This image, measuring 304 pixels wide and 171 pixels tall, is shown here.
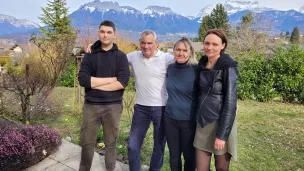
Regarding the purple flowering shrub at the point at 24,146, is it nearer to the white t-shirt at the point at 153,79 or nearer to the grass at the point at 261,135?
the grass at the point at 261,135

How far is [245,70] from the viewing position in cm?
916

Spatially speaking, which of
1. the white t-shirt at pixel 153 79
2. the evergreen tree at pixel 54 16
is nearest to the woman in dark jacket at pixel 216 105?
the white t-shirt at pixel 153 79

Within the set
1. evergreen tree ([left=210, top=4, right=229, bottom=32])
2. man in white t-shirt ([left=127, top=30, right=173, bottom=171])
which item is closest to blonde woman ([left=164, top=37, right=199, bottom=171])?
man in white t-shirt ([left=127, top=30, right=173, bottom=171])

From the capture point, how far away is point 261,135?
5.07 metres

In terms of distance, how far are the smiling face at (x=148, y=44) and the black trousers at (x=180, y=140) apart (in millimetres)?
702

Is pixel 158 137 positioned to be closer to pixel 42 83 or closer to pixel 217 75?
pixel 217 75

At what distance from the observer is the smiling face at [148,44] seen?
2656 millimetres

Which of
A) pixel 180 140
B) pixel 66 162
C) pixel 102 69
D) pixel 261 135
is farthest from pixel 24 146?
pixel 261 135

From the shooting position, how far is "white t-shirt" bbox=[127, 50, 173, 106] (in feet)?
8.87

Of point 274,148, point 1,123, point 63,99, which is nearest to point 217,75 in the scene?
point 274,148

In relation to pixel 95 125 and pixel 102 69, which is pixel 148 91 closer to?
pixel 102 69

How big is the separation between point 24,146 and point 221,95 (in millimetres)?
2480

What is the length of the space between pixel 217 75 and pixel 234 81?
0.14m

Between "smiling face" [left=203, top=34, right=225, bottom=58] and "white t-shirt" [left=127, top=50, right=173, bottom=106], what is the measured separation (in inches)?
25.5
